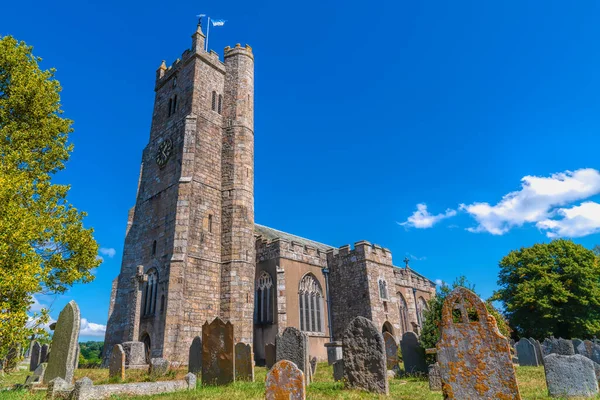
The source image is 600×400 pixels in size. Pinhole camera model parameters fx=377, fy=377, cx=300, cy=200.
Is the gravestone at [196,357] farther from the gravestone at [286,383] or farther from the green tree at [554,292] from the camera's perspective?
the green tree at [554,292]

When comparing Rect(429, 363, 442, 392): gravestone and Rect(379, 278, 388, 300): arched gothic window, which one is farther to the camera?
Rect(379, 278, 388, 300): arched gothic window

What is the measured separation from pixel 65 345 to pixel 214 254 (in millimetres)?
10651

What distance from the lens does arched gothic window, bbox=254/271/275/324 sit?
19531mm

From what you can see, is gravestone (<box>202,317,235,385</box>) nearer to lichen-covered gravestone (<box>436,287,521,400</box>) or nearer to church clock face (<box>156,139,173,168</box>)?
lichen-covered gravestone (<box>436,287,521,400</box>)

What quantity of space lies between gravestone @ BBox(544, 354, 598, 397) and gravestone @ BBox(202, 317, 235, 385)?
6.77 m

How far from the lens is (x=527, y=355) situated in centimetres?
1712

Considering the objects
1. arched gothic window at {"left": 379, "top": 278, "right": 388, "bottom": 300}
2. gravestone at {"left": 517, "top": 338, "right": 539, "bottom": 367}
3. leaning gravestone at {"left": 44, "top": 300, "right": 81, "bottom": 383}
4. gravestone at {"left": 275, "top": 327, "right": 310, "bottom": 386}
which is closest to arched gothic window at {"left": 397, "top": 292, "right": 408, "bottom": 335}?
arched gothic window at {"left": 379, "top": 278, "right": 388, "bottom": 300}

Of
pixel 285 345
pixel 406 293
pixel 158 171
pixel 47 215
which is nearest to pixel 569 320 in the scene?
pixel 406 293

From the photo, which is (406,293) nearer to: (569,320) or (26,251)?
(569,320)

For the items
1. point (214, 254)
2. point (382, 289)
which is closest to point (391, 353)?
point (382, 289)

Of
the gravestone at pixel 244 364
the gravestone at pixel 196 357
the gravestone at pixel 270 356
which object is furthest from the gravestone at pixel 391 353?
the gravestone at pixel 196 357

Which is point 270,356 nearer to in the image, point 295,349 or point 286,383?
point 295,349

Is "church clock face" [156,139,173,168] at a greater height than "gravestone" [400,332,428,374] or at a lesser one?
greater

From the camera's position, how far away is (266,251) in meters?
20.9
